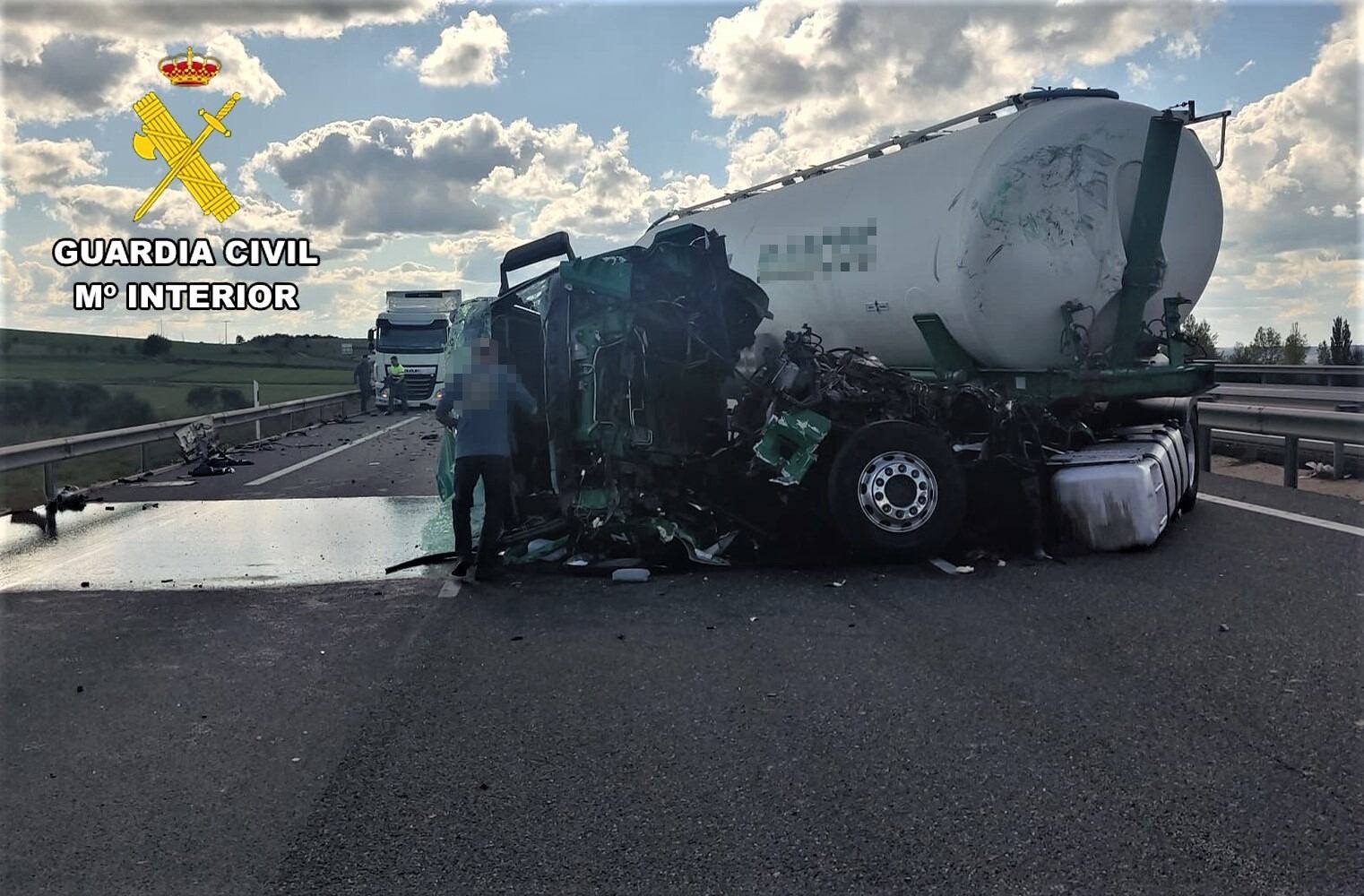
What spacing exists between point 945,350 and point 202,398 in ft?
127

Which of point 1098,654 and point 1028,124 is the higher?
point 1028,124

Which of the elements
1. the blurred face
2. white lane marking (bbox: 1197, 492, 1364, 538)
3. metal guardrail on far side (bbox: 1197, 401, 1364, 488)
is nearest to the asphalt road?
Result: white lane marking (bbox: 1197, 492, 1364, 538)

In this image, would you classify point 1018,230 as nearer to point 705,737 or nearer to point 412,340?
point 705,737

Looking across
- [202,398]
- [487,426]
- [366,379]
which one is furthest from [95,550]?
[202,398]

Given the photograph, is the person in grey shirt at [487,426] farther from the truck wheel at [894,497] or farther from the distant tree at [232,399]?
the distant tree at [232,399]

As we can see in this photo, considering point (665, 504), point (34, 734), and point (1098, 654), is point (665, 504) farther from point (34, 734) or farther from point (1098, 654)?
point (34, 734)

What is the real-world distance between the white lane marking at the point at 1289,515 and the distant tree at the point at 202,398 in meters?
32.2

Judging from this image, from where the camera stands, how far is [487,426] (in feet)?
25.5

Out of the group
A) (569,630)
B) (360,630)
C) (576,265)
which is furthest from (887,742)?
(576,265)

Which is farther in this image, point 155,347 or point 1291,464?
point 155,347

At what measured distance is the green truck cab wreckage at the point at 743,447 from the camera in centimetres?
765

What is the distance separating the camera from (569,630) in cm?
612

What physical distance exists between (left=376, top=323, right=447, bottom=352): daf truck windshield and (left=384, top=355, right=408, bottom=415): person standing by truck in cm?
32

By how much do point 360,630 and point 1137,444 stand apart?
5.63 meters
